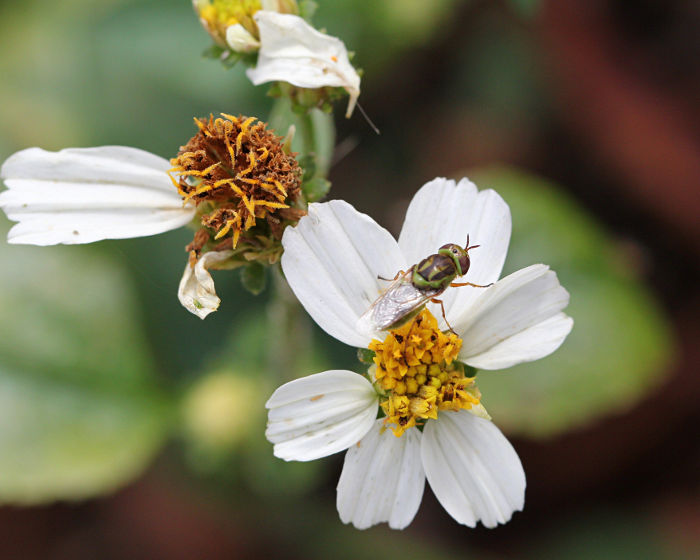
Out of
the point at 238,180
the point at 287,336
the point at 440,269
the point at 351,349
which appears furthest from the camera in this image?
the point at 351,349

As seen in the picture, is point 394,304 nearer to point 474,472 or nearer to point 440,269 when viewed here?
point 440,269

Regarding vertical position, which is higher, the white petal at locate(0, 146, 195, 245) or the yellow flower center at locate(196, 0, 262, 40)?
the yellow flower center at locate(196, 0, 262, 40)

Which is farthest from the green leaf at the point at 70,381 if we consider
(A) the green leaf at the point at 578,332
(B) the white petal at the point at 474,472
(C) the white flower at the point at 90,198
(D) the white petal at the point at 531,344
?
(D) the white petal at the point at 531,344

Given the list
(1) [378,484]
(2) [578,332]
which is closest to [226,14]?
(1) [378,484]

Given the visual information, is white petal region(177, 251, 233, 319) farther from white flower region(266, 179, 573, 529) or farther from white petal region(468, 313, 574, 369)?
white petal region(468, 313, 574, 369)

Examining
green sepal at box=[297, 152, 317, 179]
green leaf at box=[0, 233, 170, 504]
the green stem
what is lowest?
green leaf at box=[0, 233, 170, 504]

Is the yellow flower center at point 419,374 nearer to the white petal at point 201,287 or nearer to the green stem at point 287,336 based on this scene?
the white petal at point 201,287

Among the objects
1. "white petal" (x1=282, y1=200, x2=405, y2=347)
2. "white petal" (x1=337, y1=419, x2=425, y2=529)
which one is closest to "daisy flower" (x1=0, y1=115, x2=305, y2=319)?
"white petal" (x1=282, y1=200, x2=405, y2=347)
